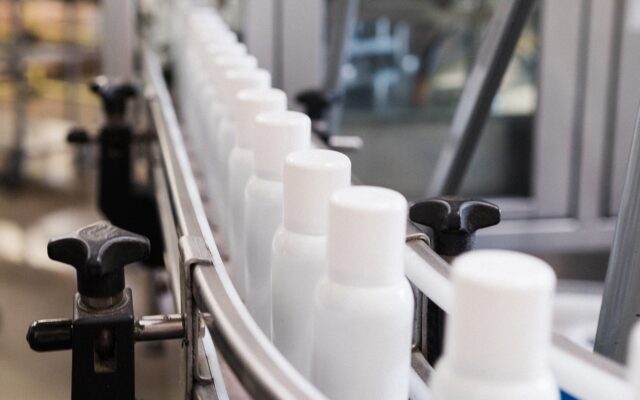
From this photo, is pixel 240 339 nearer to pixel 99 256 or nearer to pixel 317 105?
pixel 99 256

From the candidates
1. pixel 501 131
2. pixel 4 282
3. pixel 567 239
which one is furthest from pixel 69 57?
pixel 567 239

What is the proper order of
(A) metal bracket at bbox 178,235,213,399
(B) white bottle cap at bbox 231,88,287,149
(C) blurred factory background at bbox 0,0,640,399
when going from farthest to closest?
(C) blurred factory background at bbox 0,0,640,399, (B) white bottle cap at bbox 231,88,287,149, (A) metal bracket at bbox 178,235,213,399

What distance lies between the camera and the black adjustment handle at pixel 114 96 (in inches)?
55.6

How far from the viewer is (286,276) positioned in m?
0.51

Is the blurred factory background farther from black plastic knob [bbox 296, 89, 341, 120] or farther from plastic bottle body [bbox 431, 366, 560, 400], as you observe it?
plastic bottle body [bbox 431, 366, 560, 400]

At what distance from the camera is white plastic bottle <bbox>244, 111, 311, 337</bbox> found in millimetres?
579

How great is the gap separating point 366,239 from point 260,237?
20 centimetres

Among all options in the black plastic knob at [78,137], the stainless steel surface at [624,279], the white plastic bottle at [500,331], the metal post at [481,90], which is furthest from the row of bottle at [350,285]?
the metal post at [481,90]

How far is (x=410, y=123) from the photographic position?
11.4ft

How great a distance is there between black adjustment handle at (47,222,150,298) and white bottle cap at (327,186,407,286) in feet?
0.63

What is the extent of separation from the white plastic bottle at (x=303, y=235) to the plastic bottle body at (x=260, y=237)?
0.23ft

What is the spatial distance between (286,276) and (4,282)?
3.03 m

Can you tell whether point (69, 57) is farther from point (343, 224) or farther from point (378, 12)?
point (343, 224)

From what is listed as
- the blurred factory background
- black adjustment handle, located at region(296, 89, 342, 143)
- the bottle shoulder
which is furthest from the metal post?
the bottle shoulder
